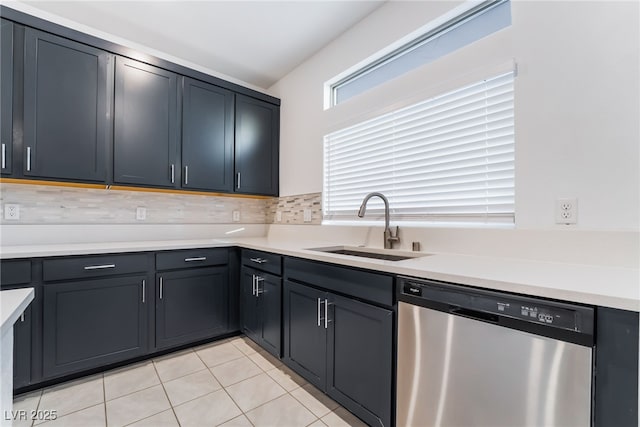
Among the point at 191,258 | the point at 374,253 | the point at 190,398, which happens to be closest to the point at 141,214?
the point at 191,258

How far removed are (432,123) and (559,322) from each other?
1.33 meters

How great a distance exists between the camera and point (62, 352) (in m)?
1.83

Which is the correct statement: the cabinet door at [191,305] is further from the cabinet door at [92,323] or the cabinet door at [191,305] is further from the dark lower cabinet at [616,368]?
the dark lower cabinet at [616,368]

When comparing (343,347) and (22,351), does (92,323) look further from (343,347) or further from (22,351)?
(343,347)

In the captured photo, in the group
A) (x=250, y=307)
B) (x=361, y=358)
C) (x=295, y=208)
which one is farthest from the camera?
(x=295, y=208)

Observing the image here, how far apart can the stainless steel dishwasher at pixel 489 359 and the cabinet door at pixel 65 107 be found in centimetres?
233

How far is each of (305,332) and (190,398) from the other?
77 cm

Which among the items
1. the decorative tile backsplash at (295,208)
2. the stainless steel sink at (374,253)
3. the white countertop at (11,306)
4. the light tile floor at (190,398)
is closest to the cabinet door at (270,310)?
the light tile floor at (190,398)

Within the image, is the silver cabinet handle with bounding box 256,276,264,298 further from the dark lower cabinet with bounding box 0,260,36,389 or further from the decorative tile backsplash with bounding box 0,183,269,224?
the dark lower cabinet with bounding box 0,260,36,389

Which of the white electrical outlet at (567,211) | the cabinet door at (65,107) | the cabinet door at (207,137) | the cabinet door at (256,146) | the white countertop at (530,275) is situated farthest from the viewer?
the cabinet door at (256,146)

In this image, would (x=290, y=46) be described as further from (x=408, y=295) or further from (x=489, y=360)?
(x=489, y=360)

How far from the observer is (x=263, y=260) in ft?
7.20

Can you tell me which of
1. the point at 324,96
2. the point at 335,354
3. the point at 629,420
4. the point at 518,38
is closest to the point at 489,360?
the point at 629,420

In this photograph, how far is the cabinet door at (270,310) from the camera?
2.04 metres
